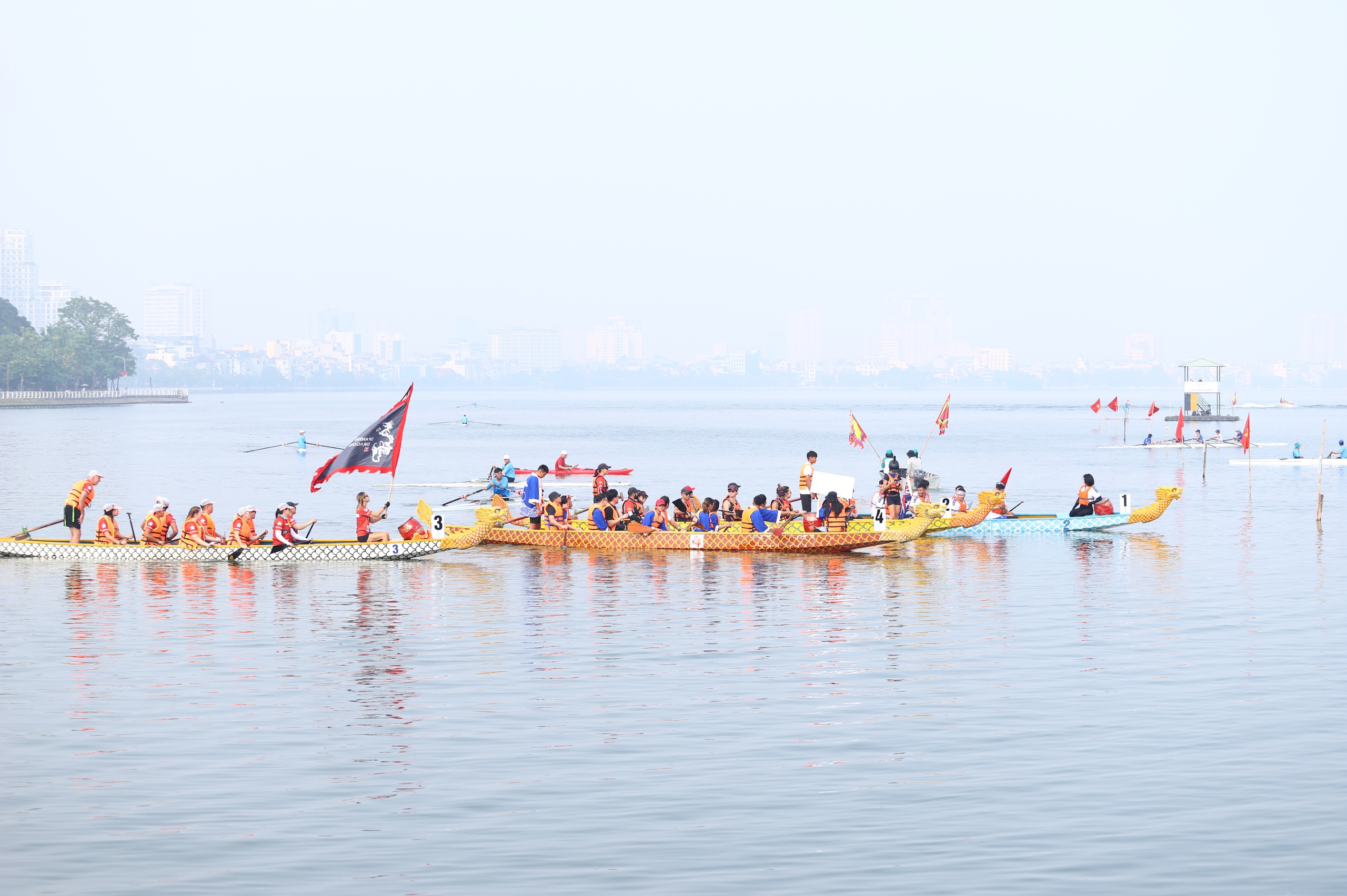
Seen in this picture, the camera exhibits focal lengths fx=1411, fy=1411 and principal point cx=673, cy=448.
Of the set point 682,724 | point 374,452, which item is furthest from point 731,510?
point 682,724

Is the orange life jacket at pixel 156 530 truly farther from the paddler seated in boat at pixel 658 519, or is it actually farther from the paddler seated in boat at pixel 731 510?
the paddler seated in boat at pixel 731 510

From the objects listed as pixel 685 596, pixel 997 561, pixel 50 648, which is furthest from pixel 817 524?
pixel 50 648

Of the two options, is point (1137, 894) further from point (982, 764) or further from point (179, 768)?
point (179, 768)

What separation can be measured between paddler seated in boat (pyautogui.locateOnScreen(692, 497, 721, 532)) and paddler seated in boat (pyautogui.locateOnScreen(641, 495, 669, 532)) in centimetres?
84

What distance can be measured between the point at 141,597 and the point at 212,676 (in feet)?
31.4

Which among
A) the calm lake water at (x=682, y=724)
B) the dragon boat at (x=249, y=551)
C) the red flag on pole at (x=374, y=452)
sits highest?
the red flag on pole at (x=374, y=452)

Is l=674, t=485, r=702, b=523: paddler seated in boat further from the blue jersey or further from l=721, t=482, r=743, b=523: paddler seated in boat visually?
the blue jersey

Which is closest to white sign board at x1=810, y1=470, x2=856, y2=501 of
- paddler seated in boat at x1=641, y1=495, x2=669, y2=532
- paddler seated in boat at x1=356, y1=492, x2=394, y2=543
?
paddler seated in boat at x1=641, y1=495, x2=669, y2=532

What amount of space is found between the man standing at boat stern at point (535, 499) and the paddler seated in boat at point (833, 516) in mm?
8475

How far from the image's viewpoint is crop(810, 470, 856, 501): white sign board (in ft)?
139

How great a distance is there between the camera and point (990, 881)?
14312 mm

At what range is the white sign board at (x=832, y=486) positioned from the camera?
1671 inches

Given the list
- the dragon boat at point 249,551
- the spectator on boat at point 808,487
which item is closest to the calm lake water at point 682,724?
the dragon boat at point 249,551

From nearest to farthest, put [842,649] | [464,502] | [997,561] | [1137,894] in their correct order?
[1137,894] < [842,649] < [997,561] < [464,502]
